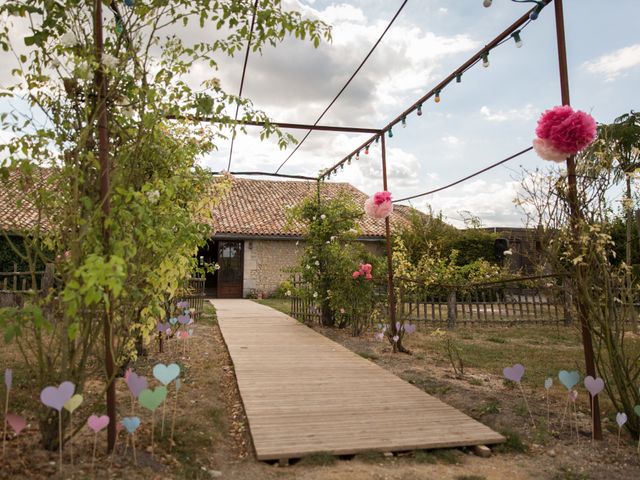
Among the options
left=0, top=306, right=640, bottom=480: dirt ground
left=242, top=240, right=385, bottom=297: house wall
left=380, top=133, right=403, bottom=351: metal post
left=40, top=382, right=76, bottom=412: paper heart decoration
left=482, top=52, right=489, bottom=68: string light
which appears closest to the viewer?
left=40, top=382, right=76, bottom=412: paper heart decoration

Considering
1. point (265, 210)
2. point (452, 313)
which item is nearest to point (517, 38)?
point (452, 313)

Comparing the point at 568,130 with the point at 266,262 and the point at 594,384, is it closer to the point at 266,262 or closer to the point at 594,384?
the point at 594,384

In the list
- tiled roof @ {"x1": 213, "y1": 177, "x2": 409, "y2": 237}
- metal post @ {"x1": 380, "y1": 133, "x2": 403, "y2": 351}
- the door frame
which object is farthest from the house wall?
metal post @ {"x1": 380, "y1": 133, "x2": 403, "y2": 351}

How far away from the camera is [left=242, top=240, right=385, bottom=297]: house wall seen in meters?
18.3

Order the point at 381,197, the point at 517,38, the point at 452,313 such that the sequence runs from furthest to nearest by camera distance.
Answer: the point at 452,313, the point at 381,197, the point at 517,38

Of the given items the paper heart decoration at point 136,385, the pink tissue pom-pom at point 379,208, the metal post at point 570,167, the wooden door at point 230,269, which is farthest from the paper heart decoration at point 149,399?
the wooden door at point 230,269

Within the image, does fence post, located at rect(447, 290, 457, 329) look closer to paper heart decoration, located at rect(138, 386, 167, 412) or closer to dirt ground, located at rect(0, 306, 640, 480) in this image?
dirt ground, located at rect(0, 306, 640, 480)

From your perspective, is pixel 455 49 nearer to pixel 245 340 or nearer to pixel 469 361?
pixel 469 361

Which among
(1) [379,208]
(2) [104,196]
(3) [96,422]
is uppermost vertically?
(1) [379,208]

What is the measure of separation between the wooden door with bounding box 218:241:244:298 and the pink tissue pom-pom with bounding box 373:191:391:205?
40.9ft

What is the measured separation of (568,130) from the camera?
3346 mm

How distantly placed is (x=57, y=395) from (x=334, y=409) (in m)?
2.27

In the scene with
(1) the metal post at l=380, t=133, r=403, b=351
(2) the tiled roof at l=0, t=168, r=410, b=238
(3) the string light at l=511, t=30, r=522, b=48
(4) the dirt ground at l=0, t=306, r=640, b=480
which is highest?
(2) the tiled roof at l=0, t=168, r=410, b=238

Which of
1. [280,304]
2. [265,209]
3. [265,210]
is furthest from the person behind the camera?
[265,209]
